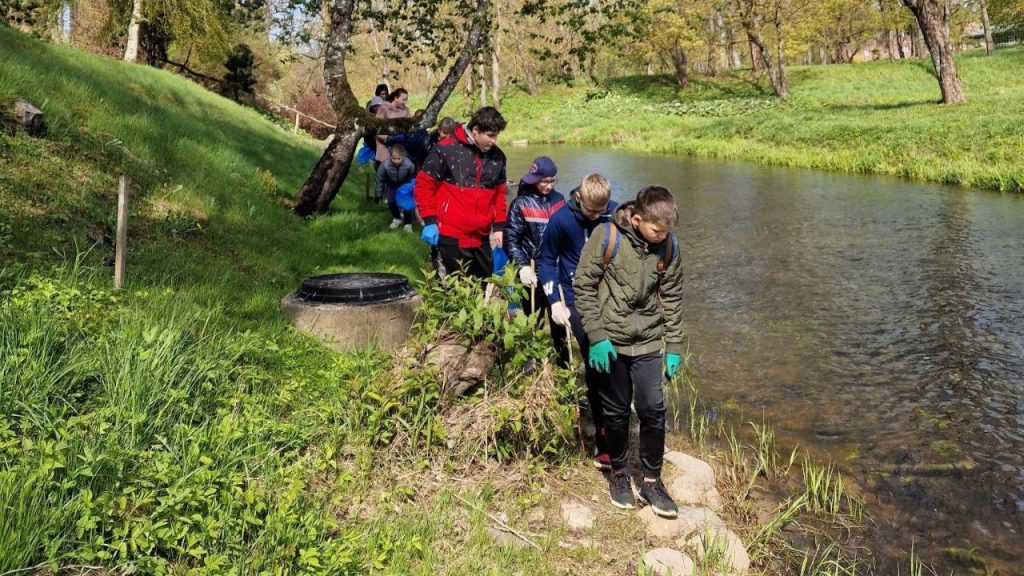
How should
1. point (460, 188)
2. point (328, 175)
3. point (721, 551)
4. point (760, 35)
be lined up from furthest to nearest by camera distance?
1. point (760, 35)
2. point (328, 175)
3. point (460, 188)
4. point (721, 551)

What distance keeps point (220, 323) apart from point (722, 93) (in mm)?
45145

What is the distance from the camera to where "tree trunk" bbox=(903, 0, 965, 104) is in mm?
23500

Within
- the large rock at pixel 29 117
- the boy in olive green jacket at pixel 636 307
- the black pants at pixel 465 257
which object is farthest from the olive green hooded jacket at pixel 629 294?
the large rock at pixel 29 117

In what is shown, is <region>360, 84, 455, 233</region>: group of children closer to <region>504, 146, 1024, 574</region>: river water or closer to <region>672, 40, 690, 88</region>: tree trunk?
<region>504, 146, 1024, 574</region>: river water

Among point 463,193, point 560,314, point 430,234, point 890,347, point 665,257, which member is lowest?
point 890,347

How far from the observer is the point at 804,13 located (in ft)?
149

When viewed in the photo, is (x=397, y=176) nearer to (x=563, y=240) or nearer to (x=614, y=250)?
(x=563, y=240)

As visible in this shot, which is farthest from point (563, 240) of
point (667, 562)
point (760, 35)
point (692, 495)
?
point (760, 35)

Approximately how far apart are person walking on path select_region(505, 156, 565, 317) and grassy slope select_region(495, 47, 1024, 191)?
16.3ft

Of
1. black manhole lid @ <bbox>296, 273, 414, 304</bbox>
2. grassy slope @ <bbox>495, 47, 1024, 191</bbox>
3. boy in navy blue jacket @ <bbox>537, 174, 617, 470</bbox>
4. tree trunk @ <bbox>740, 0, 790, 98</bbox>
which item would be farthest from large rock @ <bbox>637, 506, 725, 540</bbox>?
tree trunk @ <bbox>740, 0, 790, 98</bbox>

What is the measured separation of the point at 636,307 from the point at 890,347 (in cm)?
446

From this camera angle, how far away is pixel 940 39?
77.7ft

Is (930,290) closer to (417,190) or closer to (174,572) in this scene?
(417,190)

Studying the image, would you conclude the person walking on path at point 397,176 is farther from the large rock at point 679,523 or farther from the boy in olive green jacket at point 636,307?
the large rock at point 679,523
